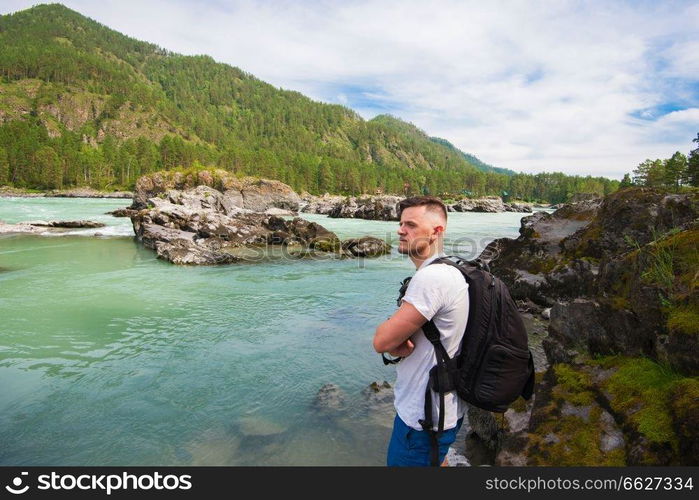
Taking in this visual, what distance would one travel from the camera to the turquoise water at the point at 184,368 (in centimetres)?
600

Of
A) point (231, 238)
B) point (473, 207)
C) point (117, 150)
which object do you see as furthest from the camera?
point (117, 150)

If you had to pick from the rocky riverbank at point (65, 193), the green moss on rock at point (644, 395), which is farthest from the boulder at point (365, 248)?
the rocky riverbank at point (65, 193)

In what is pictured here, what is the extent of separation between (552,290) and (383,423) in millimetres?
8330

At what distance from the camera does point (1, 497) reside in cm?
298

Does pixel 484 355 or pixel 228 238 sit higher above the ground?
pixel 484 355

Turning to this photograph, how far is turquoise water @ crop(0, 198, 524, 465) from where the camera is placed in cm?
600

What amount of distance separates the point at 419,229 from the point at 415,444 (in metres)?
1.67

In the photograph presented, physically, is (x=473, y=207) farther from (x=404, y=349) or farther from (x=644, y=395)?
(x=404, y=349)

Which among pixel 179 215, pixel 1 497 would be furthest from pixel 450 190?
pixel 1 497

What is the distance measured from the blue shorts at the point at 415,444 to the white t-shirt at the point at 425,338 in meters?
0.09

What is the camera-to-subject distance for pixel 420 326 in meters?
2.80

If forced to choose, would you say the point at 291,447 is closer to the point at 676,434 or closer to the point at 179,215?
the point at 676,434

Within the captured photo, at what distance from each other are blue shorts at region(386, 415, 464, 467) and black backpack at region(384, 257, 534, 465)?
0.40 feet

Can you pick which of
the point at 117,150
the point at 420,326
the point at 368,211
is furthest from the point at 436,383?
the point at 117,150
